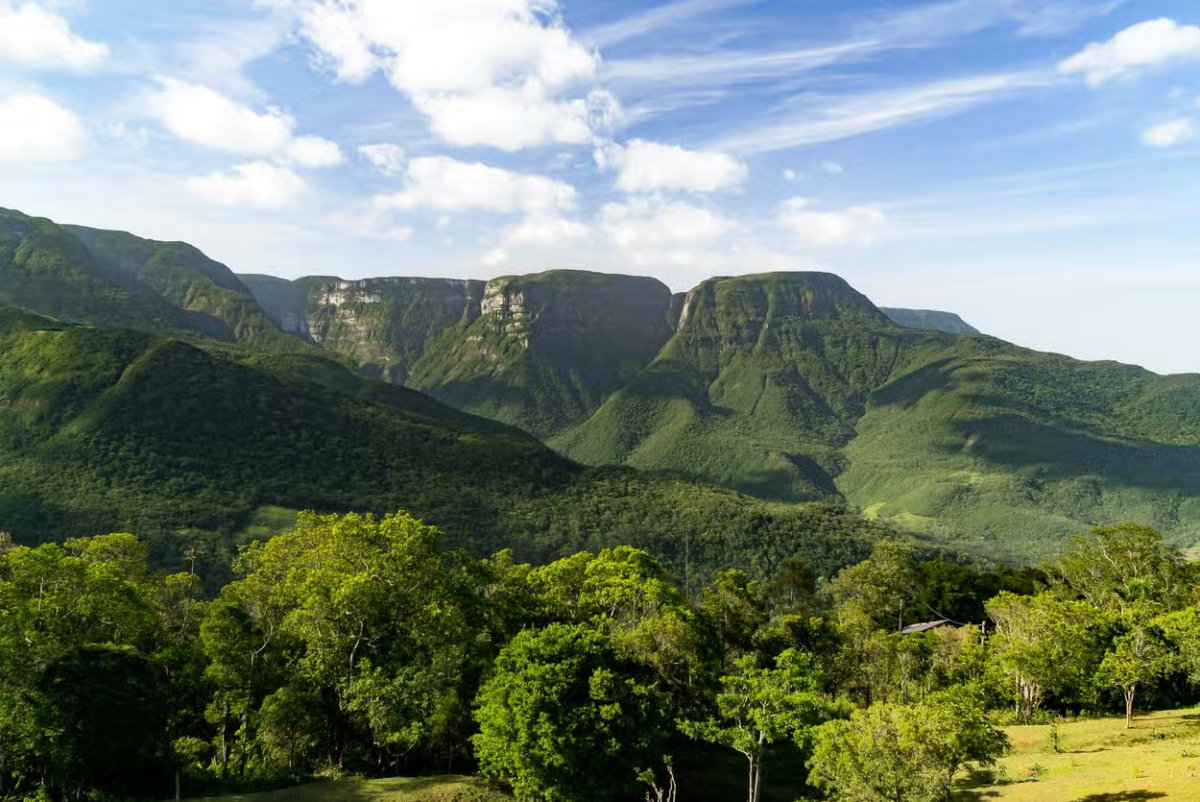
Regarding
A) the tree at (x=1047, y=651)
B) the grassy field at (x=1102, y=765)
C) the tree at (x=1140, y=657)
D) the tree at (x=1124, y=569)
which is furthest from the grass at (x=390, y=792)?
the tree at (x=1124, y=569)

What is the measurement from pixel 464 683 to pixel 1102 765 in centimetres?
3346

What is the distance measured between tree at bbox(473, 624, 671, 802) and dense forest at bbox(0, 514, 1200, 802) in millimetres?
121

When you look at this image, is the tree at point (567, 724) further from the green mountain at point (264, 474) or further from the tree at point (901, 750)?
the green mountain at point (264, 474)

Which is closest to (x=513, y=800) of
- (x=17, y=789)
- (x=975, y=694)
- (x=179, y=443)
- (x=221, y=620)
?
(x=221, y=620)

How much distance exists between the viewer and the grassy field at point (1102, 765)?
94.6 ft

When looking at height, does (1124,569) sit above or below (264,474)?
above

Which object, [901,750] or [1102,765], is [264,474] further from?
[1102,765]

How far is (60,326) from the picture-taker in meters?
158

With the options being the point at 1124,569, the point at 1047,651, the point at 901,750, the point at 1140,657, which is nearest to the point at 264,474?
the point at 1047,651

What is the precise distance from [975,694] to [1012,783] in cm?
1097

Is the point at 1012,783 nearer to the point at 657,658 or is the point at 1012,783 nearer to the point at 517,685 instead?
the point at 657,658

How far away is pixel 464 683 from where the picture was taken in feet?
136

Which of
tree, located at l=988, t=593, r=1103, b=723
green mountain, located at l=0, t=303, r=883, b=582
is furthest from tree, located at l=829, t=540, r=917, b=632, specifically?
green mountain, located at l=0, t=303, r=883, b=582

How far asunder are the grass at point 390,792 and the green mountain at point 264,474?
7229 centimetres
